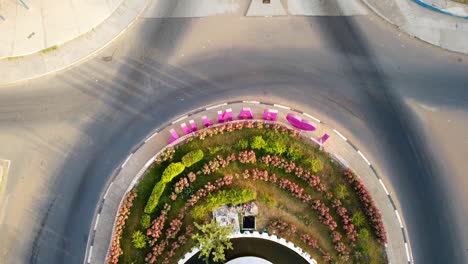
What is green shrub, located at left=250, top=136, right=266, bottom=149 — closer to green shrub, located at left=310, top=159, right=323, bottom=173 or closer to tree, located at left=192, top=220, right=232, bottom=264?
green shrub, located at left=310, top=159, right=323, bottom=173

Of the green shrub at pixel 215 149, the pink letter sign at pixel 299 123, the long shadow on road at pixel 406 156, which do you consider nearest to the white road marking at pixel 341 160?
the pink letter sign at pixel 299 123

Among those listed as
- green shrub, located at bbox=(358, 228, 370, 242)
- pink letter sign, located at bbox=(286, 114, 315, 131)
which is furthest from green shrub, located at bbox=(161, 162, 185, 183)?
green shrub, located at bbox=(358, 228, 370, 242)

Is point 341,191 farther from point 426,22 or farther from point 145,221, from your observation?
point 426,22

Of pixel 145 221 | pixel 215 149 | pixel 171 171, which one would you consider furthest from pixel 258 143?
pixel 145 221

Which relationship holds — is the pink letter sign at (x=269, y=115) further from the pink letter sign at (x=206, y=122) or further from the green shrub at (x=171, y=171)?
the green shrub at (x=171, y=171)

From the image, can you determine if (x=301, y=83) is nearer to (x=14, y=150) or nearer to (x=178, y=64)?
(x=178, y=64)

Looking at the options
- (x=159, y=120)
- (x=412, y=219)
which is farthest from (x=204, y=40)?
(x=412, y=219)

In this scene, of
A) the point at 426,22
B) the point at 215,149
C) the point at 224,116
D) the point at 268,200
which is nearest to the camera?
the point at 268,200
